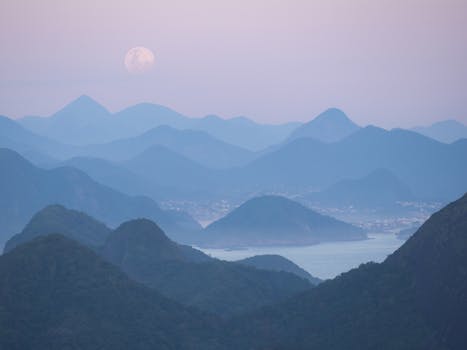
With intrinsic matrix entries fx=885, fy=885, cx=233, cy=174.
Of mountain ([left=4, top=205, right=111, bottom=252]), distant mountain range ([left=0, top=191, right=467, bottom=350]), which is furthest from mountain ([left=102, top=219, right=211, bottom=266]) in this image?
distant mountain range ([left=0, top=191, right=467, bottom=350])

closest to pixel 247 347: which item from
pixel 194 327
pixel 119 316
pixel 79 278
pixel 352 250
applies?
pixel 194 327

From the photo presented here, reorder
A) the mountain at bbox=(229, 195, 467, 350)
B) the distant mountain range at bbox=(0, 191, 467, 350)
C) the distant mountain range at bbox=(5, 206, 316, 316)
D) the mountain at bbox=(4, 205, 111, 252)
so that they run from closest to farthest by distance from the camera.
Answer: the mountain at bbox=(229, 195, 467, 350) → the distant mountain range at bbox=(0, 191, 467, 350) → the distant mountain range at bbox=(5, 206, 316, 316) → the mountain at bbox=(4, 205, 111, 252)

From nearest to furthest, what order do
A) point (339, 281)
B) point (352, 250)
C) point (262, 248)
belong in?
point (339, 281) < point (352, 250) < point (262, 248)

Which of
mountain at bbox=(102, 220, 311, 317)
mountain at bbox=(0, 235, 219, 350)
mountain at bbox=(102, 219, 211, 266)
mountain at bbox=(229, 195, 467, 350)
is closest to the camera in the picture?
mountain at bbox=(229, 195, 467, 350)

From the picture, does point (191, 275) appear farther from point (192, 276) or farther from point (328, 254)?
point (328, 254)

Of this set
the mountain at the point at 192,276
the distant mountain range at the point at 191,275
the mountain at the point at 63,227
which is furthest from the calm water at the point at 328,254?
the mountain at the point at 192,276

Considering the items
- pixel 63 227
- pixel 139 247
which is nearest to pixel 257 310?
pixel 139 247

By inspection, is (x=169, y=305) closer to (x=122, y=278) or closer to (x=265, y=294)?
(x=122, y=278)

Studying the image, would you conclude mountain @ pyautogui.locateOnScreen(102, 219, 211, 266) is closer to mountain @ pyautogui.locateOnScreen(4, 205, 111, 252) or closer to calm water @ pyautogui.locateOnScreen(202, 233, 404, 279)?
mountain @ pyautogui.locateOnScreen(4, 205, 111, 252)
